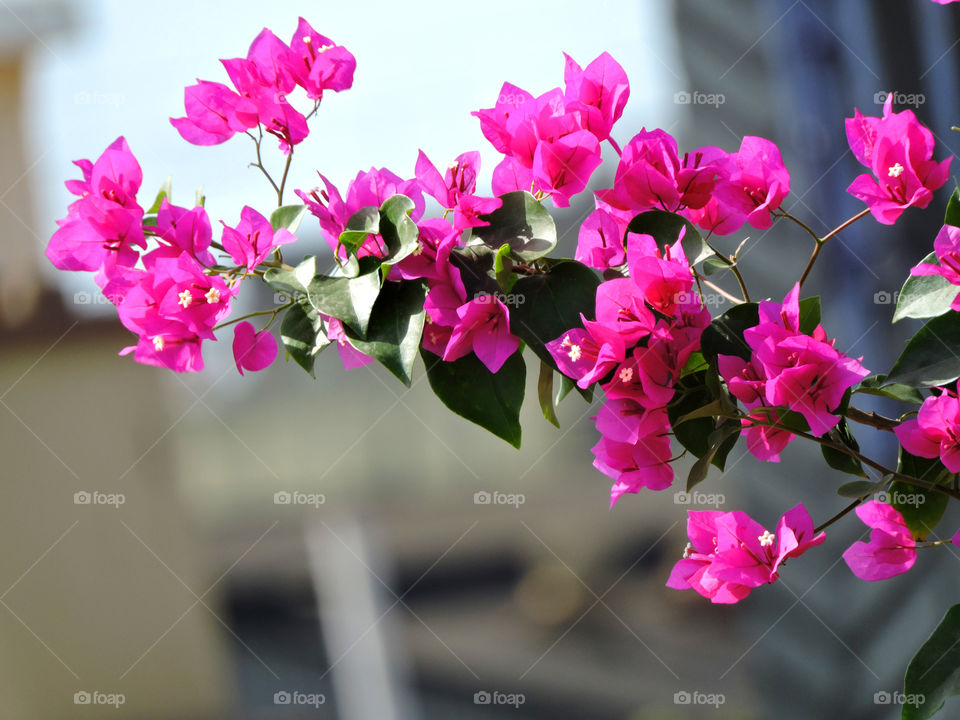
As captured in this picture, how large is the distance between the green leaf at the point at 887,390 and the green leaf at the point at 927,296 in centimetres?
4

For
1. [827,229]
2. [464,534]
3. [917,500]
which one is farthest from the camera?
[464,534]

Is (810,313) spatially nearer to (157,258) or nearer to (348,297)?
(348,297)

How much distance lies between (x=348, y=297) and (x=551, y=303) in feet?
0.33

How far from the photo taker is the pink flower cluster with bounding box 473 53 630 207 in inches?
16.2

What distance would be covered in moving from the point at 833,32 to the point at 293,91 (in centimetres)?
152

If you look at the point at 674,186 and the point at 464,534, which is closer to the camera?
the point at 674,186

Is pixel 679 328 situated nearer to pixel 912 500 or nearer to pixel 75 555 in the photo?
pixel 912 500

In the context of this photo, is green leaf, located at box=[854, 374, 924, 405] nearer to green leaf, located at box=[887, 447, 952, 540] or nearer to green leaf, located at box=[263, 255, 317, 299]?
green leaf, located at box=[887, 447, 952, 540]

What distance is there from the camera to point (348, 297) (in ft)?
1.25

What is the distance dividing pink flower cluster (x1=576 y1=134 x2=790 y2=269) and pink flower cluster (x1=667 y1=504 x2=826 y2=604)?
157 mm

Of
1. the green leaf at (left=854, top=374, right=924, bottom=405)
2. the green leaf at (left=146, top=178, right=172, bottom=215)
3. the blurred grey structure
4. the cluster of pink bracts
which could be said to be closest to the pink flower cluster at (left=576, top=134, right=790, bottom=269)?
the cluster of pink bracts

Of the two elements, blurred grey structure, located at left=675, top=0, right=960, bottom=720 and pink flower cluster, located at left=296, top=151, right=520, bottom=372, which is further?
blurred grey structure, located at left=675, top=0, right=960, bottom=720

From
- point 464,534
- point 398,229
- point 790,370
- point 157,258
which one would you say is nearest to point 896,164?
point 790,370

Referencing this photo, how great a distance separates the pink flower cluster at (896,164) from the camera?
43 centimetres
